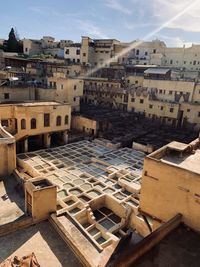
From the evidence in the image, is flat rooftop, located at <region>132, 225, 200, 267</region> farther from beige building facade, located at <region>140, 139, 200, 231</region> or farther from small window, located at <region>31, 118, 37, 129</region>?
small window, located at <region>31, 118, 37, 129</region>

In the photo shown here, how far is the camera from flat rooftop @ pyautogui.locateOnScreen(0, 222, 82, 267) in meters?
10.6

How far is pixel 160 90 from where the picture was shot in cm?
4800

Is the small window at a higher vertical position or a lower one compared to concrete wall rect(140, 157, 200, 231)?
lower

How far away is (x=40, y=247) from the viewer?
37.1 feet

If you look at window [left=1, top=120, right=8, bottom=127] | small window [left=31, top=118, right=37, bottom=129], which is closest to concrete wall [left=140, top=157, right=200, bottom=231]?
small window [left=31, top=118, right=37, bottom=129]

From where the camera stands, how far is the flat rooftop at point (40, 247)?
418 inches

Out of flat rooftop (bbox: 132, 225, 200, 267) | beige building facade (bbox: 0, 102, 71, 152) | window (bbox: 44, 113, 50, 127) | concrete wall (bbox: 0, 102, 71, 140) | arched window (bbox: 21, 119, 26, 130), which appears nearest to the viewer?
flat rooftop (bbox: 132, 225, 200, 267)

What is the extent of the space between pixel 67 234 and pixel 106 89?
147 ft

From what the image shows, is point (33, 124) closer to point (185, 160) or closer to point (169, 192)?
point (185, 160)

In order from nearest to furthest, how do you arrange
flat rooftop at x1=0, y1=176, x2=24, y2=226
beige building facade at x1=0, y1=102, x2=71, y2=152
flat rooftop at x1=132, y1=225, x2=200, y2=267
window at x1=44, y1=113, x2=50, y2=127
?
1. flat rooftop at x1=132, y1=225, x2=200, y2=267
2. flat rooftop at x1=0, y1=176, x2=24, y2=226
3. beige building facade at x1=0, y1=102, x2=71, y2=152
4. window at x1=44, y1=113, x2=50, y2=127

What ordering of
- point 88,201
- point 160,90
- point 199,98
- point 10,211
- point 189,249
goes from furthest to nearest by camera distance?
point 160,90 → point 199,98 → point 88,201 → point 10,211 → point 189,249

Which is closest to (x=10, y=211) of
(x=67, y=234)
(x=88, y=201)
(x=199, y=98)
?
(x=67, y=234)

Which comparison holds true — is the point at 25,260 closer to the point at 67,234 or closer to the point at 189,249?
Answer: the point at 67,234

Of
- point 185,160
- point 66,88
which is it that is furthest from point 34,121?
point 185,160
